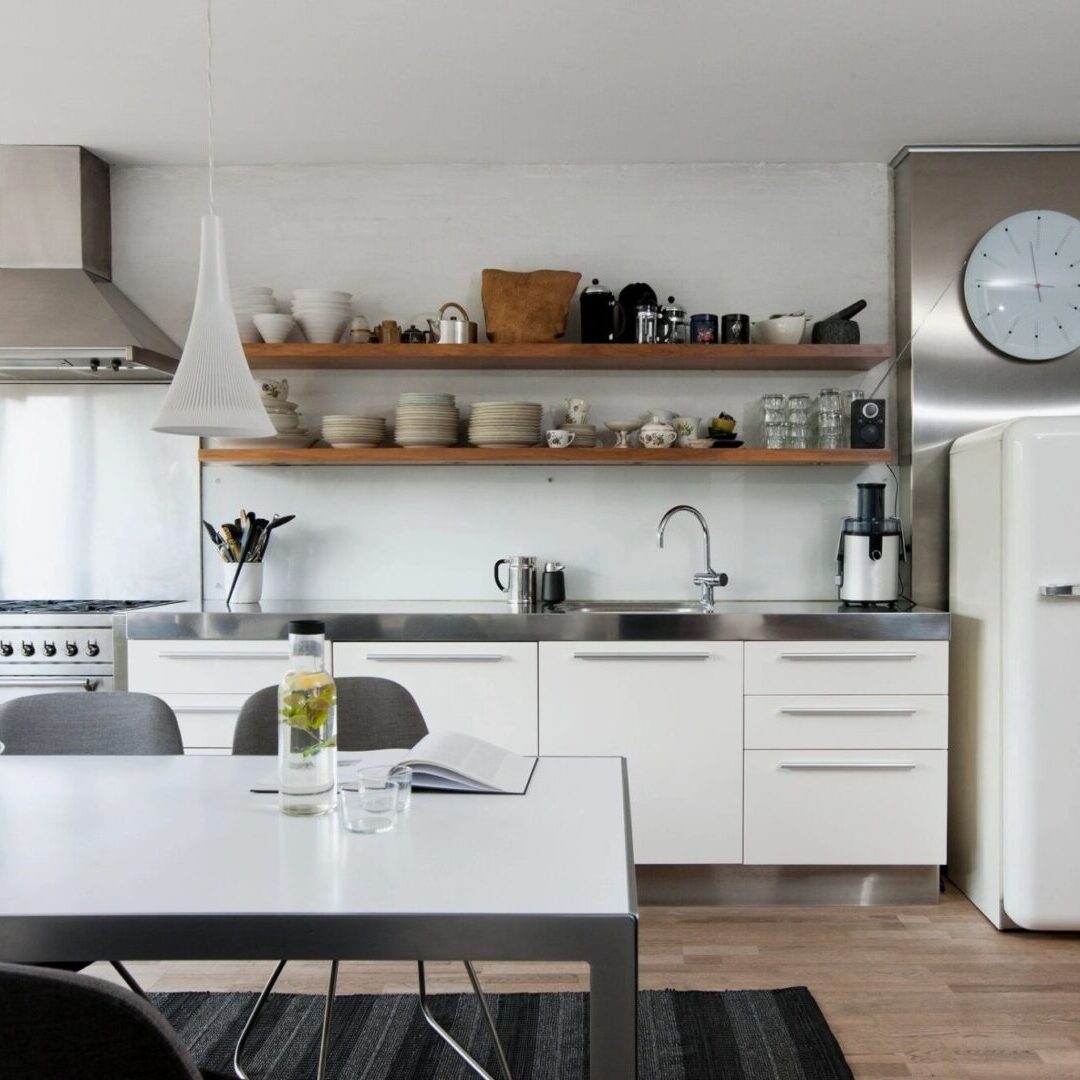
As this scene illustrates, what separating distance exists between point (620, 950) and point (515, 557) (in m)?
2.72

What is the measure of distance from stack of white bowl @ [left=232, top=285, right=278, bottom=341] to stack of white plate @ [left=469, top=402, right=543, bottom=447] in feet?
2.84

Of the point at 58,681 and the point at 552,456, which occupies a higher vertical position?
the point at 552,456

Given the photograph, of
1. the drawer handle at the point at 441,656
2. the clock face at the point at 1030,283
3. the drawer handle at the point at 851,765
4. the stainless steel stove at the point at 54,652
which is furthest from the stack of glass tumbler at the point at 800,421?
the stainless steel stove at the point at 54,652

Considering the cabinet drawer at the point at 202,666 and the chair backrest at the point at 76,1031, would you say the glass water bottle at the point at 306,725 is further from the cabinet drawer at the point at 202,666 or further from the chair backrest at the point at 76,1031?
the cabinet drawer at the point at 202,666

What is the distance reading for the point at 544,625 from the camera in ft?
10.9

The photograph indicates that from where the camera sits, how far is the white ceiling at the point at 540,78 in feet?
9.13

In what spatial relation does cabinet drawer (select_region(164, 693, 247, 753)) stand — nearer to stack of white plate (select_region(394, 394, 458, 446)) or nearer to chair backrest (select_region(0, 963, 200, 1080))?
stack of white plate (select_region(394, 394, 458, 446))

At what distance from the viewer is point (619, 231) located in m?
3.92

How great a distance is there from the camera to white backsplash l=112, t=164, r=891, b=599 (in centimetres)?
390

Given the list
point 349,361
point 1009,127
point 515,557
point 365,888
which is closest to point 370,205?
point 349,361

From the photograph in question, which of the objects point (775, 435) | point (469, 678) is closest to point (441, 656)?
point (469, 678)

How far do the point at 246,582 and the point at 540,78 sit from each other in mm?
1926

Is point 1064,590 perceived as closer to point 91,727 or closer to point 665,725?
point 665,725

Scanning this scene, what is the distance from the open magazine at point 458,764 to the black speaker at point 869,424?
220 centimetres
